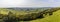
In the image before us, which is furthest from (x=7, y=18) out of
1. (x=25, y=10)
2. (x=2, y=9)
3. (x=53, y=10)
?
(x=53, y=10)

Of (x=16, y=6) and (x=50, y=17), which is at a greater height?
(x=16, y=6)

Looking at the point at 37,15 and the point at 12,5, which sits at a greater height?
the point at 12,5

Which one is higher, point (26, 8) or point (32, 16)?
point (26, 8)

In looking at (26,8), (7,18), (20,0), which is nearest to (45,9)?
(26,8)

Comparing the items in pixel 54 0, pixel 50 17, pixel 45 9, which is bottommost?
pixel 50 17

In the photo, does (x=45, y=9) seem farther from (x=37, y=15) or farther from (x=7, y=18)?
(x=7, y=18)

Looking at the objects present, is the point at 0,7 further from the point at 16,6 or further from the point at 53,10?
the point at 53,10

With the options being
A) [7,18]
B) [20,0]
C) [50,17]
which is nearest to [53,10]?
[50,17]

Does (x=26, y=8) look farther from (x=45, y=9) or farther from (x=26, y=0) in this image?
(x=45, y=9)
